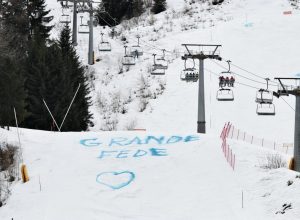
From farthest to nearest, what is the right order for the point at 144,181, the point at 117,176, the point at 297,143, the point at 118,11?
the point at 118,11, the point at 297,143, the point at 117,176, the point at 144,181

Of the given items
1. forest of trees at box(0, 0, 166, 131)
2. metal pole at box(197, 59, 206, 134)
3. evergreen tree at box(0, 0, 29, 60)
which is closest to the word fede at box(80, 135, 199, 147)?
forest of trees at box(0, 0, 166, 131)

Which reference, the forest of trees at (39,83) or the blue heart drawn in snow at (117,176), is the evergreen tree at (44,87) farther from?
the blue heart drawn in snow at (117,176)

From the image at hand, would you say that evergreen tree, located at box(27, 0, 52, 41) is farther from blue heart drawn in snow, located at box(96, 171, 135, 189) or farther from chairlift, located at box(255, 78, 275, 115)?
blue heart drawn in snow, located at box(96, 171, 135, 189)

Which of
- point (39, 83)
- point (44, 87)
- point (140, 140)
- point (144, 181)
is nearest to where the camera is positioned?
point (144, 181)

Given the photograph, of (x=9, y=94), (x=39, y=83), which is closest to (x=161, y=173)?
(x=9, y=94)

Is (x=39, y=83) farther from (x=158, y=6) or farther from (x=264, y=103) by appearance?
(x=158, y=6)

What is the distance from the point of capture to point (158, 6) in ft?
221

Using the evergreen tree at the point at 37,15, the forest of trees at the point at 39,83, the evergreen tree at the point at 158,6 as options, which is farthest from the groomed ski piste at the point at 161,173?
the evergreen tree at the point at 158,6

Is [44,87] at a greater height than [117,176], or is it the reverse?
[44,87]

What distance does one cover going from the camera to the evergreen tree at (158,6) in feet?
220

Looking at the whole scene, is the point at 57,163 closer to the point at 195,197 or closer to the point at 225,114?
the point at 195,197

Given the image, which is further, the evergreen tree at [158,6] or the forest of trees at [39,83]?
the evergreen tree at [158,6]

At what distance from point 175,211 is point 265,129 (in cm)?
2233

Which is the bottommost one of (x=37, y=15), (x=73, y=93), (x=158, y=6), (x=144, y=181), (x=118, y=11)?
(x=144, y=181)
